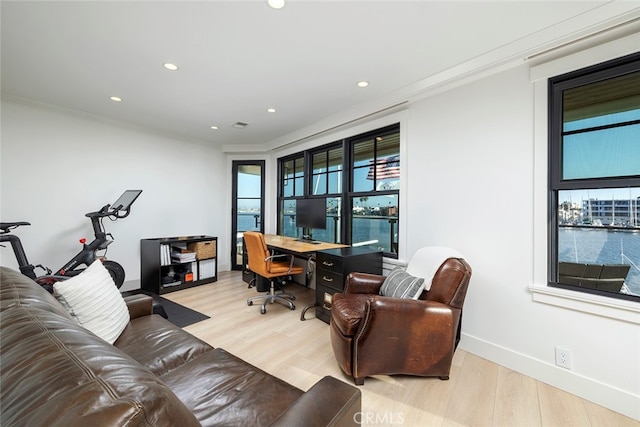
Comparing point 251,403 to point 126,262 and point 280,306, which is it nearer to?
point 280,306

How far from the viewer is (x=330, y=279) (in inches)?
108

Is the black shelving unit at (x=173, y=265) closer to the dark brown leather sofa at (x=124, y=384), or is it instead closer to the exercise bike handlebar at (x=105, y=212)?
the exercise bike handlebar at (x=105, y=212)

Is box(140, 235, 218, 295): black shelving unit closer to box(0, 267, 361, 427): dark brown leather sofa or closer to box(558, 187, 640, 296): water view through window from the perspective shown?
box(0, 267, 361, 427): dark brown leather sofa

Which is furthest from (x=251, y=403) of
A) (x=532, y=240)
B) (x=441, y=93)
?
(x=441, y=93)

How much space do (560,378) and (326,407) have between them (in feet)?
6.70

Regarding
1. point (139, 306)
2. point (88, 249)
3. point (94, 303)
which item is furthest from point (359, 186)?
point (88, 249)

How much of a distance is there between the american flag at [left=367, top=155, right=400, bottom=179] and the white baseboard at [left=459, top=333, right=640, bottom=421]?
1861 millimetres

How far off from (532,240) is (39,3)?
384 cm

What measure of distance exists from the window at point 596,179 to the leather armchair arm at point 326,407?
195 cm

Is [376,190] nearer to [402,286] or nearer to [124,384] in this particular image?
[402,286]

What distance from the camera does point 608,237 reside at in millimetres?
1803

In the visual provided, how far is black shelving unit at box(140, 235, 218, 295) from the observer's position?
3.78 m

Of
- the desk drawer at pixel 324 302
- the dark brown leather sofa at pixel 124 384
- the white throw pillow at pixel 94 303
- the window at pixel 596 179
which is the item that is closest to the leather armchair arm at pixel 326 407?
the dark brown leather sofa at pixel 124 384

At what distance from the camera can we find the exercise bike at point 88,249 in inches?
109
